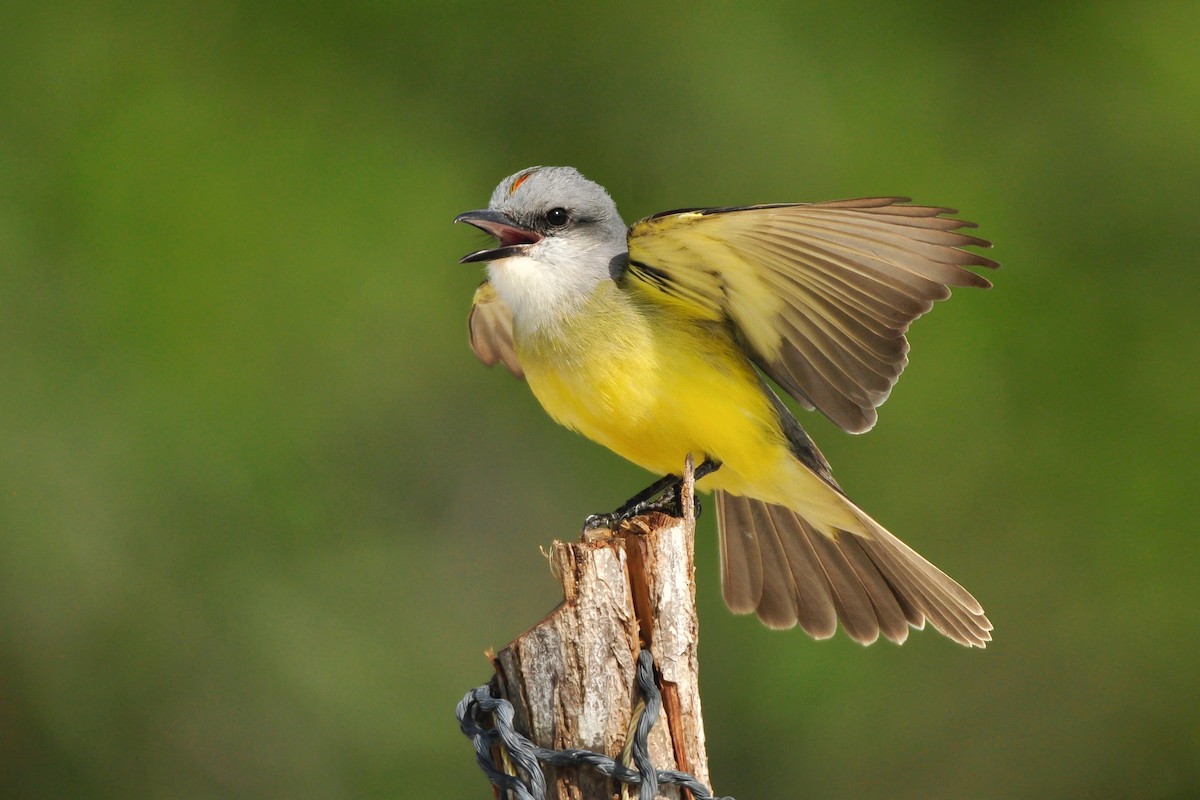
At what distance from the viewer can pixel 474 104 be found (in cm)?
654

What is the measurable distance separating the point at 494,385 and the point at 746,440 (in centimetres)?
265

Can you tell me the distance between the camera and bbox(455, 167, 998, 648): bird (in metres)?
3.49

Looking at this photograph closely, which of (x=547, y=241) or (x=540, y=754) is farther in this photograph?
(x=547, y=241)

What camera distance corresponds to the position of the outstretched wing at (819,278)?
3363 millimetres

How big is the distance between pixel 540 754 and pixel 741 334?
5.58ft

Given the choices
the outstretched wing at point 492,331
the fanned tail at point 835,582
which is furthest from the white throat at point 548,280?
the fanned tail at point 835,582

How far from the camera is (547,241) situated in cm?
399

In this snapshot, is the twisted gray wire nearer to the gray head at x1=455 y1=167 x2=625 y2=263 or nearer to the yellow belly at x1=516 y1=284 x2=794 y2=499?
the yellow belly at x1=516 y1=284 x2=794 y2=499

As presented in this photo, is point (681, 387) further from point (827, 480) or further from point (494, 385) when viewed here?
point (494, 385)

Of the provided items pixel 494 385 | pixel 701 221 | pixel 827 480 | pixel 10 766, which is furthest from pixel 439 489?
pixel 701 221

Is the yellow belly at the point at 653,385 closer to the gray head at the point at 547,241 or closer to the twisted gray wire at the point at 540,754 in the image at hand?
the gray head at the point at 547,241

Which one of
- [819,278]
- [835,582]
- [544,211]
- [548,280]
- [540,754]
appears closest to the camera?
[540,754]

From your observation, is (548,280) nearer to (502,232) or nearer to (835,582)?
(502,232)

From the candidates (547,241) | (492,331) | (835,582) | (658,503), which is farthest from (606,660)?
(492,331)
